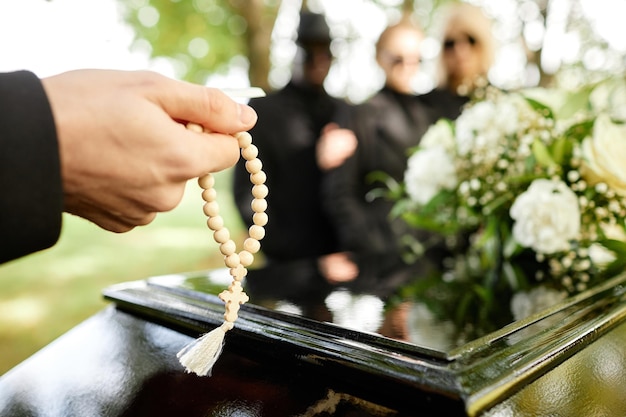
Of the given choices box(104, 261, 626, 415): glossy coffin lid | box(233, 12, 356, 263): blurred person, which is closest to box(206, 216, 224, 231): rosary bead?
box(104, 261, 626, 415): glossy coffin lid

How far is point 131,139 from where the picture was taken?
0.71 meters

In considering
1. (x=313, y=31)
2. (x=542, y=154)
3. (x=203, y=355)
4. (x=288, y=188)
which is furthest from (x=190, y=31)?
(x=203, y=355)

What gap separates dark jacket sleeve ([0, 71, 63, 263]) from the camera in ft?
2.15

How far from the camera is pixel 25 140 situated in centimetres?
66

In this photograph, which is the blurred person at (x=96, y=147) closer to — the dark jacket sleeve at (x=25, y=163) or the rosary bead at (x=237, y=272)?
the dark jacket sleeve at (x=25, y=163)

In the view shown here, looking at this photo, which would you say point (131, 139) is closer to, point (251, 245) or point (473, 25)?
point (251, 245)

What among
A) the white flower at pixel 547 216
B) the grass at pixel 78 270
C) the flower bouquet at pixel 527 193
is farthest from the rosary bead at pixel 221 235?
the grass at pixel 78 270

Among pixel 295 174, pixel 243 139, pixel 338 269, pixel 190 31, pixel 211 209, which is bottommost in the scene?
pixel 190 31

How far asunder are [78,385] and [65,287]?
7591 millimetres

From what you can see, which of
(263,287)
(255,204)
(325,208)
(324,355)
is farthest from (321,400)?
(325,208)

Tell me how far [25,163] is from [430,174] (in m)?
1.51

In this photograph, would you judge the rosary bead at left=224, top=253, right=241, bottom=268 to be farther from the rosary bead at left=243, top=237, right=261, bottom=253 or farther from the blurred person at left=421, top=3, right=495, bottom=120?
the blurred person at left=421, top=3, right=495, bottom=120

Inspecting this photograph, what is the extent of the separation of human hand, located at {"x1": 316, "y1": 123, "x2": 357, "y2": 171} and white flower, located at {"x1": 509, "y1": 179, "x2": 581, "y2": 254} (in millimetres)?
1863

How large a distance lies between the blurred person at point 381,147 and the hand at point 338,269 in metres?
1.24
